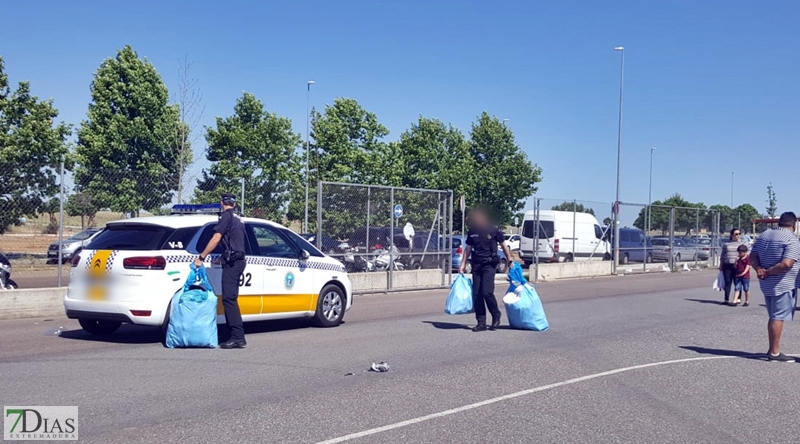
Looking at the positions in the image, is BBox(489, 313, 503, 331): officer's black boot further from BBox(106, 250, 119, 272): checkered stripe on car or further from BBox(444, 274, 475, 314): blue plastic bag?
BBox(106, 250, 119, 272): checkered stripe on car

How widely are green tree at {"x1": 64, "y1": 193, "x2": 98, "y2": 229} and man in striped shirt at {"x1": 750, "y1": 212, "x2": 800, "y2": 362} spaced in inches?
432

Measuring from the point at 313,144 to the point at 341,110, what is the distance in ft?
7.52

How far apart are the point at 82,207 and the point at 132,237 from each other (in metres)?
5.97

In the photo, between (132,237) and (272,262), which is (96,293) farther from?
(272,262)

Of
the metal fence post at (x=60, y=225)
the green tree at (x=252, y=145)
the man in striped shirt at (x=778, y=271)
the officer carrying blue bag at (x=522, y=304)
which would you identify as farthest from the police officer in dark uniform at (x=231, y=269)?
the green tree at (x=252, y=145)

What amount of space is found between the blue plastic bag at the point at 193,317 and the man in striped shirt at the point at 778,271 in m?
6.69

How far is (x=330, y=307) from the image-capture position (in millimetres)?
11852

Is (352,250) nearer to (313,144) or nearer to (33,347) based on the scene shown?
(33,347)

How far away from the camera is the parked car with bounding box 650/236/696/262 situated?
3312 centimetres

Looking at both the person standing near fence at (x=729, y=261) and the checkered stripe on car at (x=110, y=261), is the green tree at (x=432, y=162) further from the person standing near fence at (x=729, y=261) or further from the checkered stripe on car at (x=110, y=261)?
the checkered stripe on car at (x=110, y=261)

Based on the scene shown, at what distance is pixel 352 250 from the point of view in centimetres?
1820

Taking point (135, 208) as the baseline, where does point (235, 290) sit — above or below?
below

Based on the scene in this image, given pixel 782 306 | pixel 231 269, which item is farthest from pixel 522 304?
pixel 231 269

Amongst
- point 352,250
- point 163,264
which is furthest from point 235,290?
point 352,250
